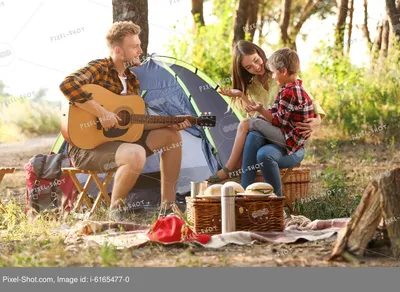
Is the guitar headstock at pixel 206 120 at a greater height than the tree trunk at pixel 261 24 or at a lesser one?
lesser

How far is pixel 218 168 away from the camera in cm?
542

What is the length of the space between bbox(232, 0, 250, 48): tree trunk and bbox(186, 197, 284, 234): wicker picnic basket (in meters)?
4.32

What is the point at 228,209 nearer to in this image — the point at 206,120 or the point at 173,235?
the point at 173,235

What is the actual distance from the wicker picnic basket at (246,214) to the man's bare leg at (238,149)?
2.58ft

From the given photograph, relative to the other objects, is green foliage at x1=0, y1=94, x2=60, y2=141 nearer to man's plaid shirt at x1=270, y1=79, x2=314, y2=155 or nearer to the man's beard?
the man's beard

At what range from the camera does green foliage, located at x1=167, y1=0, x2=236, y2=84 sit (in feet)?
27.5

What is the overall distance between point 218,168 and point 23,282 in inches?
97.1

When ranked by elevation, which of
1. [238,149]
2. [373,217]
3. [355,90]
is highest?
[355,90]

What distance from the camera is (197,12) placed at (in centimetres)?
951

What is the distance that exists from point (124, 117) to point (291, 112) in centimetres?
111

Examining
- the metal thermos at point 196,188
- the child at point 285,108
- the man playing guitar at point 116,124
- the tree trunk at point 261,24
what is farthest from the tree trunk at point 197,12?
the metal thermos at point 196,188

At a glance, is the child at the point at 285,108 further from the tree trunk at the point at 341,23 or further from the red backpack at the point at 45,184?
the tree trunk at the point at 341,23

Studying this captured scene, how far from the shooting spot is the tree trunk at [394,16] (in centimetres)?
869

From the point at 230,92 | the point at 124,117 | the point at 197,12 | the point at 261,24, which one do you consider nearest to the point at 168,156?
the point at 124,117
